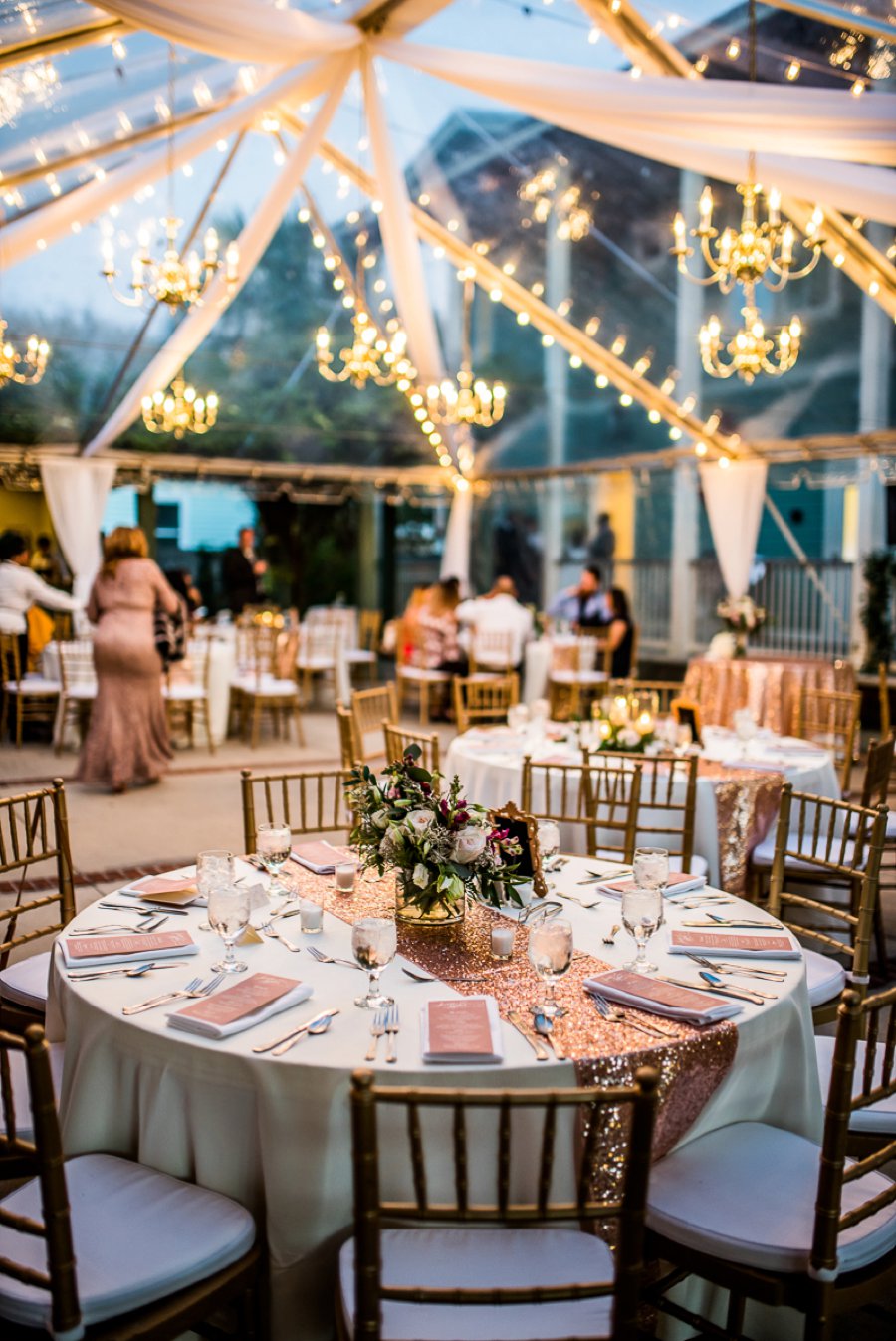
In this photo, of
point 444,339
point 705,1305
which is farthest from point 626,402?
point 705,1305

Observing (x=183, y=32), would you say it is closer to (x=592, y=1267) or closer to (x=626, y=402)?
(x=592, y=1267)

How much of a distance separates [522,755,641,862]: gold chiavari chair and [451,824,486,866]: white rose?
1292 mm

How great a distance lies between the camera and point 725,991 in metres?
2.35

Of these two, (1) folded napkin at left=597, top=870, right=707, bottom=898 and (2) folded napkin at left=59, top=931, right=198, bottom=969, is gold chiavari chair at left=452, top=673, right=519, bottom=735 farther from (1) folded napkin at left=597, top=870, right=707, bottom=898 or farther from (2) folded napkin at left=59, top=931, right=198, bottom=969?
(2) folded napkin at left=59, top=931, right=198, bottom=969

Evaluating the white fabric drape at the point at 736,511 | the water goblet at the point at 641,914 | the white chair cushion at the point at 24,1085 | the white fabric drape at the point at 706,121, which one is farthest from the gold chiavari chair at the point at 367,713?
the white fabric drape at the point at 736,511

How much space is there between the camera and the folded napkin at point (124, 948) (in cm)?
246

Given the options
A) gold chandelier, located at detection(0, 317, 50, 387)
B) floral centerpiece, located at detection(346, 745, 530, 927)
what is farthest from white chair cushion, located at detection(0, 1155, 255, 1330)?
gold chandelier, located at detection(0, 317, 50, 387)

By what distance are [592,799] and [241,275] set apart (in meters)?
5.96

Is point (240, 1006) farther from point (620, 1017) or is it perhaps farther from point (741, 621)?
point (741, 621)

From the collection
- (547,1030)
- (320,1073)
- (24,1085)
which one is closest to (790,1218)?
(547,1030)

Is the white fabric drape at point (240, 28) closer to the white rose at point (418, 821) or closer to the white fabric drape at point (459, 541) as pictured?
Result: the white rose at point (418, 821)

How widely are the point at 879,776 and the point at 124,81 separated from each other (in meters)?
5.99

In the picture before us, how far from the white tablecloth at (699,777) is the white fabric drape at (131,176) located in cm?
410

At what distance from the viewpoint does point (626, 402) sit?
10.8 meters
